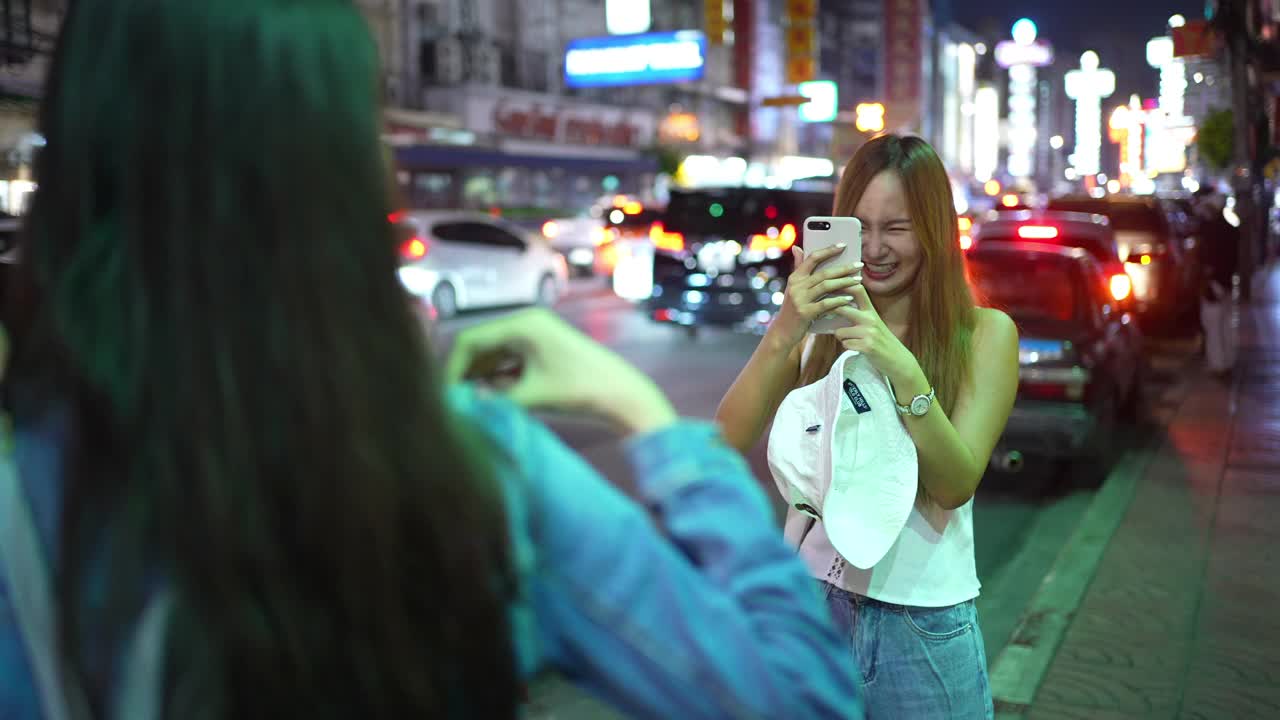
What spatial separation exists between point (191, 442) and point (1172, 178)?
109 metres

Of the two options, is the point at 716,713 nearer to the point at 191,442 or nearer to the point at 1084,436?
the point at 191,442

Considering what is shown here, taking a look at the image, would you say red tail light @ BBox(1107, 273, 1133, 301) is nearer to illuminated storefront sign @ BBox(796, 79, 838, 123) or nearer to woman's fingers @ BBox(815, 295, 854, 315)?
woman's fingers @ BBox(815, 295, 854, 315)

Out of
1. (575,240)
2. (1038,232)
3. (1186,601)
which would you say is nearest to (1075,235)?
(1038,232)

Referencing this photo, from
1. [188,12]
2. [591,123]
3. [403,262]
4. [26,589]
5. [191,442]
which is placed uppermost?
[591,123]

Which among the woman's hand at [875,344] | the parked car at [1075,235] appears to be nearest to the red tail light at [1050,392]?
the parked car at [1075,235]

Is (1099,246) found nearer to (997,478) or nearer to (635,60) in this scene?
(997,478)

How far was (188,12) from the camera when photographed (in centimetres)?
95

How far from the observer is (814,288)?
2.17 meters

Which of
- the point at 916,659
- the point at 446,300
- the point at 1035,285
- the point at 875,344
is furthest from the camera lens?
the point at 446,300

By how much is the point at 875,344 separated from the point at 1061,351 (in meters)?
6.77

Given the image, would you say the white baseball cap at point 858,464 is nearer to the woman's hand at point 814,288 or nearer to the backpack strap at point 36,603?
the woman's hand at point 814,288

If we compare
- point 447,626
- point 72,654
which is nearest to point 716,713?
point 447,626

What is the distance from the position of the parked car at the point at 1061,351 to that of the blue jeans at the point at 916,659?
5.98 metres

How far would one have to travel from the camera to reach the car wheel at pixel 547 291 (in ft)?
72.6
